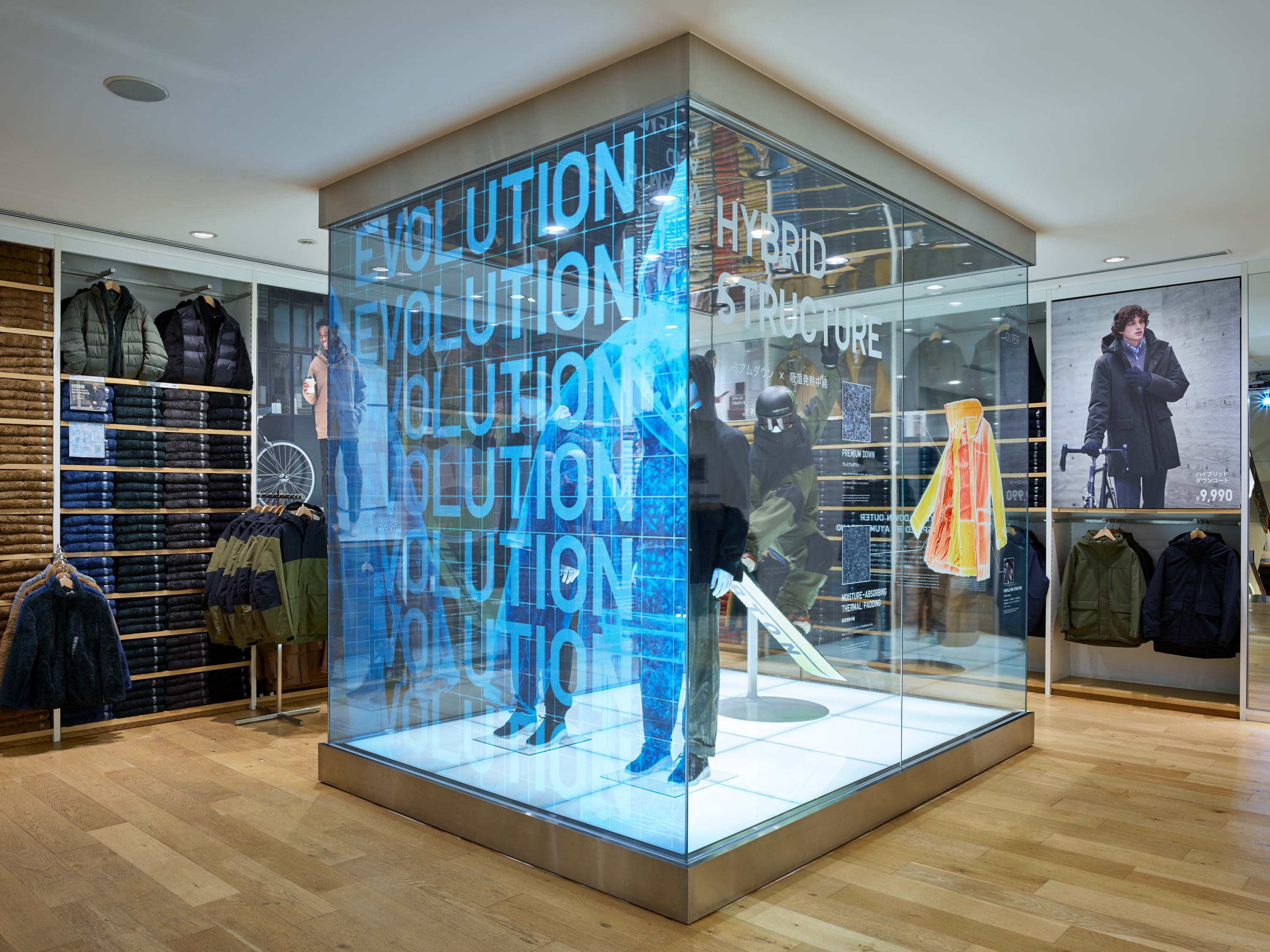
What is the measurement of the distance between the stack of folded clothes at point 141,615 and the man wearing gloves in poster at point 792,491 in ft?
13.6

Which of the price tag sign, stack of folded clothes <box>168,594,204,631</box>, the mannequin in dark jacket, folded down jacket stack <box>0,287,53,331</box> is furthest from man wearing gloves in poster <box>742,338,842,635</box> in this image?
folded down jacket stack <box>0,287,53,331</box>

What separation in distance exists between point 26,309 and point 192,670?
90.9 inches

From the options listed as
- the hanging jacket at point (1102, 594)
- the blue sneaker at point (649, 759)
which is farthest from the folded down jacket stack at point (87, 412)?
the hanging jacket at point (1102, 594)

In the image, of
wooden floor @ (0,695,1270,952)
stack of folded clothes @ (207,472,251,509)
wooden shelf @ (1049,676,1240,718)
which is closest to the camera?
wooden floor @ (0,695,1270,952)

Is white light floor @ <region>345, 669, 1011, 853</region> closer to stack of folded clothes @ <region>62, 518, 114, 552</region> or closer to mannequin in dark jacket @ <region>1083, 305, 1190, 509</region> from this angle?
stack of folded clothes @ <region>62, 518, 114, 552</region>

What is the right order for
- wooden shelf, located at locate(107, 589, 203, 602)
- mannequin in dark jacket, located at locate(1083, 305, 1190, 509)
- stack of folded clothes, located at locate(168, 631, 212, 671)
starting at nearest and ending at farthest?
wooden shelf, located at locate(107, 589, 203, 602) < stack of folded clothes, located at locate(168, 631, 212, 671) < mannequin in dark jacket, located at locate(1083, 305, 1190, 509)

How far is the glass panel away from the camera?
299 centimetres

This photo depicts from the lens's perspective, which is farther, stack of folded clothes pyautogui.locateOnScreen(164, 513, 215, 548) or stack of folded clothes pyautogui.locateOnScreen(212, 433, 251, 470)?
stack of folded clothes pyautogui.locateOnScreen(212, 433, 251, 470)

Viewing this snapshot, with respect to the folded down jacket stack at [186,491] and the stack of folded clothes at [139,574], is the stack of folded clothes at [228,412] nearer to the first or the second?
the folded down jacket stack at [186,491]

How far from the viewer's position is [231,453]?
6.05m

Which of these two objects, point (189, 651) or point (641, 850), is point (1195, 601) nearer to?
point (641, 850)

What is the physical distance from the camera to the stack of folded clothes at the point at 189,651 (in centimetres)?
575

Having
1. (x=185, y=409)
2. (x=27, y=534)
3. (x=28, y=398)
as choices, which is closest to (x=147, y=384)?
(x=185, y=409)

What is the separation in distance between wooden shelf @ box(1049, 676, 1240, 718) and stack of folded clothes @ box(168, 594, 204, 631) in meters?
5.79
